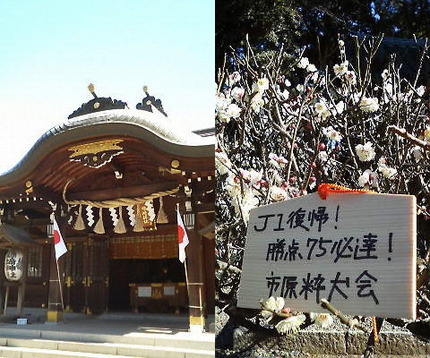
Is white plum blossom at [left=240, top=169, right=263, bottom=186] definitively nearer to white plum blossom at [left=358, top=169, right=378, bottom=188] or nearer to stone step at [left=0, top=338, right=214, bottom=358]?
white plum blossom at [left=358, top=169, right=378, bottom=188]

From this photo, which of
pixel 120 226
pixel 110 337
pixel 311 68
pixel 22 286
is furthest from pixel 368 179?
pixel 22 286

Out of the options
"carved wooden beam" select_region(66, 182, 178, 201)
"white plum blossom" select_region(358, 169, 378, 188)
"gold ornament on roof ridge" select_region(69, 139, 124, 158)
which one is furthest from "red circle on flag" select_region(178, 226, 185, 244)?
"white plum blossom" select_region(358, 169, 378, 188)

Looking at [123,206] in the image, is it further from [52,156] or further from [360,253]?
[360,253]

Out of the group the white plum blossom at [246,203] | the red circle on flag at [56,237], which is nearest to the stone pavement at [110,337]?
the red circle on flag at [56,237]

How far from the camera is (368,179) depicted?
167cm

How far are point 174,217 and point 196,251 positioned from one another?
1.69 feet

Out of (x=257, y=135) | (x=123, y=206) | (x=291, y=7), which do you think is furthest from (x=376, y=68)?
(x=123, y=206)

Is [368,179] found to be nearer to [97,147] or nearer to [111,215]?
[97,147]

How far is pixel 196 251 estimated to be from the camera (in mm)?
2898

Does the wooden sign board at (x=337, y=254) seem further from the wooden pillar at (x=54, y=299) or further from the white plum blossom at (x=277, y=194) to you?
the wooden pillar at (x=54, y=299)

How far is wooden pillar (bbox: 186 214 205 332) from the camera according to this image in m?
2.70

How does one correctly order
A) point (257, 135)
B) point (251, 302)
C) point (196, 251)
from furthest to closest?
point (196, 251) → point (257, 135) → point (251, 302)

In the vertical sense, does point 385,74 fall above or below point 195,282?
above

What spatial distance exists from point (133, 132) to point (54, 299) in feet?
4.87
